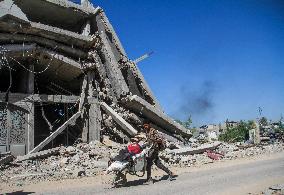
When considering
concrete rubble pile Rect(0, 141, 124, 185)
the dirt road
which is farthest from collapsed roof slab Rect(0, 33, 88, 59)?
the dirt road

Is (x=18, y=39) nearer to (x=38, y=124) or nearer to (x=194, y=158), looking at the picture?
(x=38, y=124)

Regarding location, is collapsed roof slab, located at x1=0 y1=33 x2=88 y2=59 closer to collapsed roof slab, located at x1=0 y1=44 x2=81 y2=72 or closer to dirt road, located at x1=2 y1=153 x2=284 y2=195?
collapsed roof slab, located at x1=0 y1=44 x2=81 y2=72

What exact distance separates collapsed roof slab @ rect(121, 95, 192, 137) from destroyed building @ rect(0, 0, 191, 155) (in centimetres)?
5

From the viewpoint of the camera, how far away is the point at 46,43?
14906 mm

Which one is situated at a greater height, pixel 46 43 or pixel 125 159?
pixel 46 43

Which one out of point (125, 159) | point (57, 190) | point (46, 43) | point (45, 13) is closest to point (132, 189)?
point (125, 159)

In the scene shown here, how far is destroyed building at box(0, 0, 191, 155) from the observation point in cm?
1382

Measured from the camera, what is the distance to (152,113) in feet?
→ 56.6

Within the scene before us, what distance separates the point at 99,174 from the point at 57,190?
3.11 metres

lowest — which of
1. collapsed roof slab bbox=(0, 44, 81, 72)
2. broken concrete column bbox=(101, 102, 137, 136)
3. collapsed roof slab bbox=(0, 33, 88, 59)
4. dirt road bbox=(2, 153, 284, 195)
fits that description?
dirt road bbox=(2, 153, 284, 195)

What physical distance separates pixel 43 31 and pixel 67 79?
418cm

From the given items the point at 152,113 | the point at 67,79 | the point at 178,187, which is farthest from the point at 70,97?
the point at 178,187

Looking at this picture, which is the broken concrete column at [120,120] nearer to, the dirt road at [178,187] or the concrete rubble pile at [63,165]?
the concrete rubble pile at [63,165]

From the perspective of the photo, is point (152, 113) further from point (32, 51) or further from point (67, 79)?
point (32, 51)
